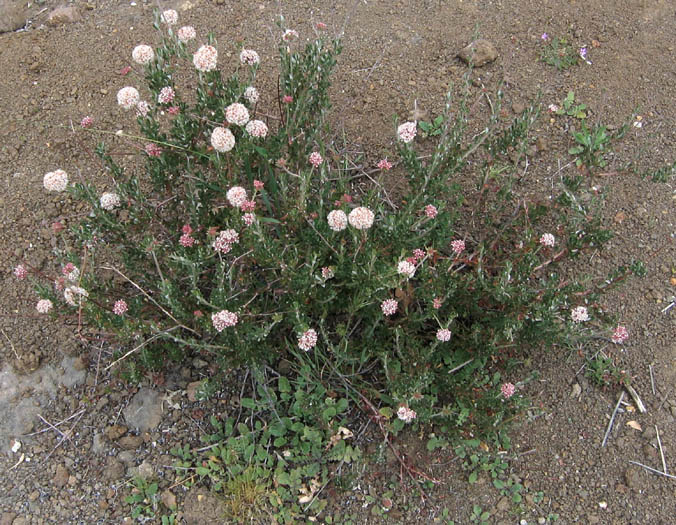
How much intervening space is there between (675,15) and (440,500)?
12.8 ft

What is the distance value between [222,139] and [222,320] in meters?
0.78

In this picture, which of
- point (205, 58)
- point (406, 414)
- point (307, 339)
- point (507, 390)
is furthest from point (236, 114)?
point (507, 390)

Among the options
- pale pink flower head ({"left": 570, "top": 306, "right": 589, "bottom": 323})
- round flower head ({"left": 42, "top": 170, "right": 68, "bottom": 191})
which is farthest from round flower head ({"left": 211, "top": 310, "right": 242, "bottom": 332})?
pale pink flower head ({"left": 570, "top": 306, "right": 589, "bottom": 323})

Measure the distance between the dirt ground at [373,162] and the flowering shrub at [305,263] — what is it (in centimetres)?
33

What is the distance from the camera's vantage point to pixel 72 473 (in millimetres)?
2877

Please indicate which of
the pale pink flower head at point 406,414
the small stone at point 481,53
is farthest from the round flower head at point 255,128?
the small stone at point 481,53

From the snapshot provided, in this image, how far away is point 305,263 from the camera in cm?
250

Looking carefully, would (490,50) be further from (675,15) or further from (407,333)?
(407,333)

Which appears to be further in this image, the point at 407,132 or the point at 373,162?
the point at 373,162

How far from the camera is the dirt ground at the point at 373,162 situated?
9.29 ft

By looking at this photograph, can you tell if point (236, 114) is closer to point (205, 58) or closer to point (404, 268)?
point (205, 58)

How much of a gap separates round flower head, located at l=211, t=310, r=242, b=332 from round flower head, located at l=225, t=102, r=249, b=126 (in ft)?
2.78

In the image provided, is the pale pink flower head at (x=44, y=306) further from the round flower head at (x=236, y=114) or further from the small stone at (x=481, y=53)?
the small stone at (x=481, y=53)

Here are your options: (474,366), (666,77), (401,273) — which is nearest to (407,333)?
(474,366)
